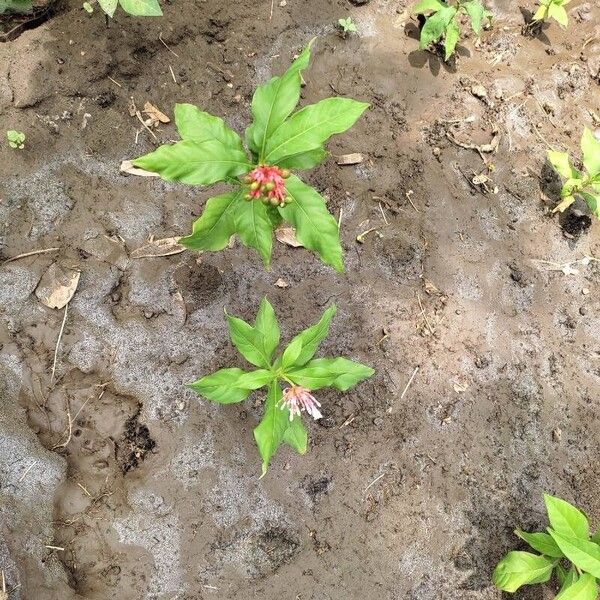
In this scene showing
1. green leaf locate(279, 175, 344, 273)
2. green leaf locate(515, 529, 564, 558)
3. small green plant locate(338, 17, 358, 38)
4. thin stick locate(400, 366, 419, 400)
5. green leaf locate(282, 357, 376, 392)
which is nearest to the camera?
green leaf locate(279, 175, 344, 273)

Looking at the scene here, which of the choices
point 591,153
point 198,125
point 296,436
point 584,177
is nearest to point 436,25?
point 591,153

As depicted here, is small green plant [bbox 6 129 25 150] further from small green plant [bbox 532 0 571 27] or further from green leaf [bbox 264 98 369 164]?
small green plant [bbox 532 0 571 27]

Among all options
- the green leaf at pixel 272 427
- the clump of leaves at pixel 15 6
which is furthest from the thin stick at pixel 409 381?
the clump of leaves at pixel 15 6

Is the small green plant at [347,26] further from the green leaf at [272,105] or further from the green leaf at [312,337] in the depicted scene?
the green leaf at [312,337]

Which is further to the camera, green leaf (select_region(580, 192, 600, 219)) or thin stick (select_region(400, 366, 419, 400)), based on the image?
green leaf (select_region(580, 192, 600, 219))

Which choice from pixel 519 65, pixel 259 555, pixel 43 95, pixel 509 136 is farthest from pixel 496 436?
pixel 43 95

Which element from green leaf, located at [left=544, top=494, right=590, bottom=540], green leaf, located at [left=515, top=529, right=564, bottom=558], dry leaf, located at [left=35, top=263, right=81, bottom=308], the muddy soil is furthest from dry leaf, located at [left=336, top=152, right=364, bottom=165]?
green leaf, located at [left=515, top=529, right=564, bottom=558]

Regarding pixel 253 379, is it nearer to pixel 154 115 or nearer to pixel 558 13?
pixel 154 115
